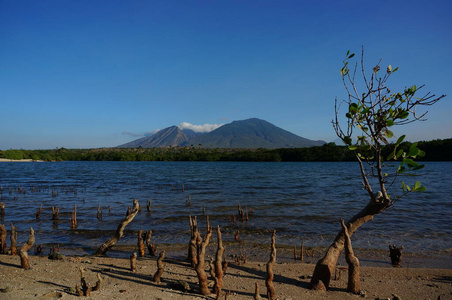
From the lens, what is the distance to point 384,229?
50.5 ft

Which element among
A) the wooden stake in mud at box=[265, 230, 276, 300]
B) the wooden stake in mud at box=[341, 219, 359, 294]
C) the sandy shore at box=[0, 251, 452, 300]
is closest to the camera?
the wooden stake in mud at box=[265, 230, 276, 300]

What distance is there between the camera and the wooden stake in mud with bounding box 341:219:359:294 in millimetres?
6617

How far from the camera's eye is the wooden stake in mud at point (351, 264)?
662 cm

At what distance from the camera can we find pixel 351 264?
21.9ft

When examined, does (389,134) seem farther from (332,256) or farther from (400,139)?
(332,256)

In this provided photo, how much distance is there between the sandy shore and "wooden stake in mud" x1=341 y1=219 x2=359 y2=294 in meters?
0.18

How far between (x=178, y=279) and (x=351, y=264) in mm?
4323

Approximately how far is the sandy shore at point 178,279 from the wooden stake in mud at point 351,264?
0.18m

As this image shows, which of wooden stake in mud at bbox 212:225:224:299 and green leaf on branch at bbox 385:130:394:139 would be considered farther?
wooden stake in mud at bbox 212:225:224:299

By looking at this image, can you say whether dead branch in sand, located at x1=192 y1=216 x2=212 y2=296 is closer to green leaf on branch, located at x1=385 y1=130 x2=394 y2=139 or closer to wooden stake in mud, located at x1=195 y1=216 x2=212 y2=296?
wooden stake in mud, located at x1=195 y1=216 x2=212 y2=296

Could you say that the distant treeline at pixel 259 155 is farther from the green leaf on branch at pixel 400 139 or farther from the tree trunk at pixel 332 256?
the green leaf on branch at pixel 400 139

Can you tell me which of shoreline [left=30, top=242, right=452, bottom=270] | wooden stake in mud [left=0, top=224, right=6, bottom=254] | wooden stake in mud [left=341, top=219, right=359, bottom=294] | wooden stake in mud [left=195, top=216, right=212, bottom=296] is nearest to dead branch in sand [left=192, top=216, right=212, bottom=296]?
wooden stake in mud [left=195, top=216, right=212, bottom=296]

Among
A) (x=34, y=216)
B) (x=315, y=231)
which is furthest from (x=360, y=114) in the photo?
(x=34, y=216)

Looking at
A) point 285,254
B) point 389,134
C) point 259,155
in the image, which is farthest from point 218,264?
point 259,155
